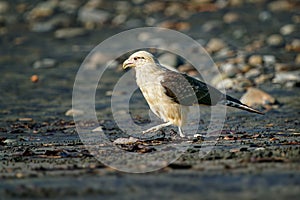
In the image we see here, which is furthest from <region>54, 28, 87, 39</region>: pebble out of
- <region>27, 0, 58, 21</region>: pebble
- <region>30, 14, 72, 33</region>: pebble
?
<region>27, 0, 58, 21</region>: pebble

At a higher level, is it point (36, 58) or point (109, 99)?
point (36, 58)

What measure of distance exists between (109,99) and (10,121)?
2.71m

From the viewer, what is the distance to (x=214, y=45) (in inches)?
654

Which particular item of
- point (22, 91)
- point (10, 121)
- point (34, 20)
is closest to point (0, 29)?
point (34, 20)

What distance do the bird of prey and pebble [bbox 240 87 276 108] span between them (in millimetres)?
3271

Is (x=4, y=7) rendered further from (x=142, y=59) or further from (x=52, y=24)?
(x=142, y=59)

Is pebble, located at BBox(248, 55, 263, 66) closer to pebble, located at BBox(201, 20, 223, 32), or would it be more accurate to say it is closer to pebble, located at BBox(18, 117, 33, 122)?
pebble, located at BBox(201, 20, 223, 32)

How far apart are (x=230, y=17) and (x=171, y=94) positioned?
10.8 meters

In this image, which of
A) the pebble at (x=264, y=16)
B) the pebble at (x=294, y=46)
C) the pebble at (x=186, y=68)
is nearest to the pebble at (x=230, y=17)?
the pebble at (x=264, y=16)

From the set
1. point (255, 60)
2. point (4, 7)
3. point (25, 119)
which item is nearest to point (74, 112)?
point (25, 119)

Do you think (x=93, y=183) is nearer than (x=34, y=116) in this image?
Yes

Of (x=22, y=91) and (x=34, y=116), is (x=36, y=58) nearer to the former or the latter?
(x=22, y=91)

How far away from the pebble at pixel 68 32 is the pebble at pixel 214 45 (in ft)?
14.1

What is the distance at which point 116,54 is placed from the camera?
17047 mm
